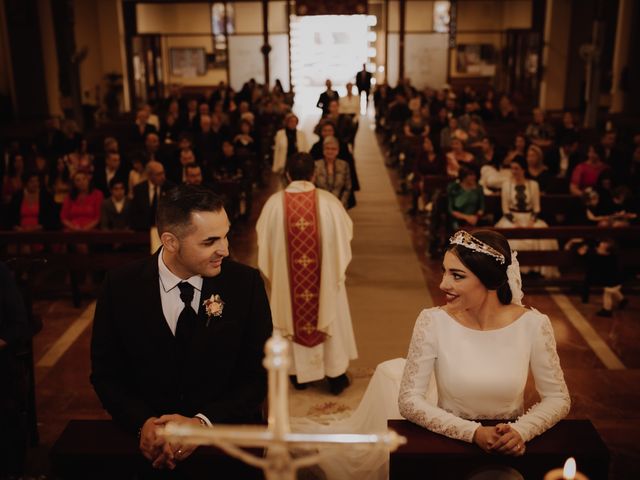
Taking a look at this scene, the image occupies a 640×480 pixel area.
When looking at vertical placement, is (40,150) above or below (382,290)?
above

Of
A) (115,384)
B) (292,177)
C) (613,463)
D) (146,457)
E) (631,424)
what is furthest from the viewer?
(292,177)

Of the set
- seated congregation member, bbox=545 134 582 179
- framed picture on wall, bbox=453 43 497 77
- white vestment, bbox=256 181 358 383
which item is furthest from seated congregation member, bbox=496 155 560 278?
framed picture on wall, bbox=453 43 497 77

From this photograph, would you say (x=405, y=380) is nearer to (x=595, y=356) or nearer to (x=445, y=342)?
(x=445, y=342)

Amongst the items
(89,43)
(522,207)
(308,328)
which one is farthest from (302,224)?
(89,43)

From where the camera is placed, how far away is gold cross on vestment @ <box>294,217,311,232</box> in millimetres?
5297

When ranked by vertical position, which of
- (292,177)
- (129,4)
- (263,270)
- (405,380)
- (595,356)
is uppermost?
(129,4)

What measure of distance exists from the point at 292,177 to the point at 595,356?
2911mm

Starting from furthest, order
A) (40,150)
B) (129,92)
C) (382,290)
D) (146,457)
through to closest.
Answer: (129,92)
(40,150)
(382,290)
(146,457)

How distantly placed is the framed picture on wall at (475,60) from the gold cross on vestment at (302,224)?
21.9 m

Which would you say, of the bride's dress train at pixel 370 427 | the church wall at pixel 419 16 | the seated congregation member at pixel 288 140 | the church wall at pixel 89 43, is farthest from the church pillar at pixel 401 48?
the bride's dress train at pixel 370 427

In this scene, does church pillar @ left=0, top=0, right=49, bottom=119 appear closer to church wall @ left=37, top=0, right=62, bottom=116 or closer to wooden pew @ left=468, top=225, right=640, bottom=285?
church wall @ left=37, top=0, right=62, bottom=116

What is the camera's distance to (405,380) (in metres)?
2.81

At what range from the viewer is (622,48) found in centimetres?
1636

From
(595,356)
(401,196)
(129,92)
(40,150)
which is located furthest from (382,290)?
(129,92)
